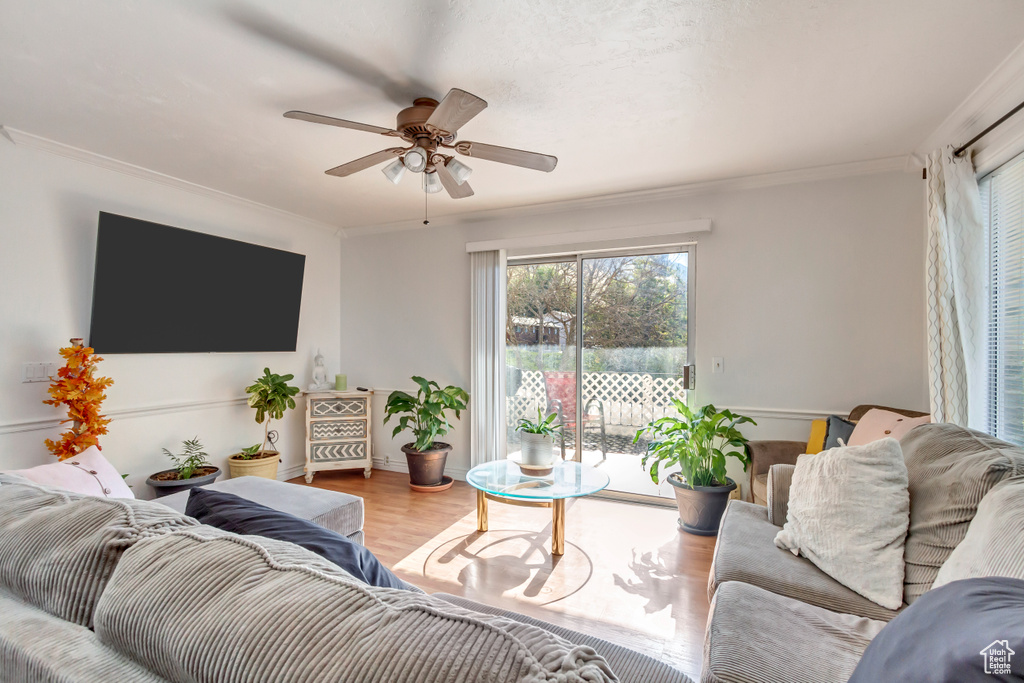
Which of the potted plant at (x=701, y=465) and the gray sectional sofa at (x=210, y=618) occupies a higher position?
the gray sectional sofa at (x=210, y=618)

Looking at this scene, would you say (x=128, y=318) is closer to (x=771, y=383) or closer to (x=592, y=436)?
(x=592, y=436)

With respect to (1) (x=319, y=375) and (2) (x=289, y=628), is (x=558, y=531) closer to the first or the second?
(2) (x=289, y=628)

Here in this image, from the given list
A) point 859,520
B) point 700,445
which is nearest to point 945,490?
point 859,520

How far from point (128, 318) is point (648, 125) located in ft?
11.4

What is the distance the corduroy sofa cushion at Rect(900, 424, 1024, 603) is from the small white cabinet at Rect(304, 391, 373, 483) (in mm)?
3996

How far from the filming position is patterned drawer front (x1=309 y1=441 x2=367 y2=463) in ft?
14.5

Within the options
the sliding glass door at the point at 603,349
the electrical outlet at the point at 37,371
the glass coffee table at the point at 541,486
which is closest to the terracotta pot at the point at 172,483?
the electrical outlet at the point at 37,371

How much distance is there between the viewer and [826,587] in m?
1.60

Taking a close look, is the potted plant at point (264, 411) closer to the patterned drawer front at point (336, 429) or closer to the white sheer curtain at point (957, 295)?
the patterned drawer front at point (336, 429)

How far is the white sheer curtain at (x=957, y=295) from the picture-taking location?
2.37 metres

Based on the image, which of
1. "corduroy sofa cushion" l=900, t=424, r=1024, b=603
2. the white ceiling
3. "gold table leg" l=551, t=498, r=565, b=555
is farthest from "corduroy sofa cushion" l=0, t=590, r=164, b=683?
"gold table leg" l=551, t=498, r=565, b=555

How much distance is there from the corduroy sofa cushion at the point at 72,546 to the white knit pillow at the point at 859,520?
190 centimetres

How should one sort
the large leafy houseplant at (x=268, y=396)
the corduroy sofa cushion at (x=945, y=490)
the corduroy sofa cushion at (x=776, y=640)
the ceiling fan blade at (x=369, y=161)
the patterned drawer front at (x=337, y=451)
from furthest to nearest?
the patterned drawer front at (x=337, y=451) < the large leafy houseplant at (x=268, y=396) < the ceiling fan blade at (x=369, y=161) < the corduroy sofa cushion at (x=945, y=490) < the corduroy sofa cushion at (x=776, y=640)

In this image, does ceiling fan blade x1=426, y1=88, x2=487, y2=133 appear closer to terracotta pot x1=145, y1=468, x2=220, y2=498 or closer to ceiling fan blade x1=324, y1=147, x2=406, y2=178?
ceiling fan blade x1=324, y1=147, x2=406, y2=178
